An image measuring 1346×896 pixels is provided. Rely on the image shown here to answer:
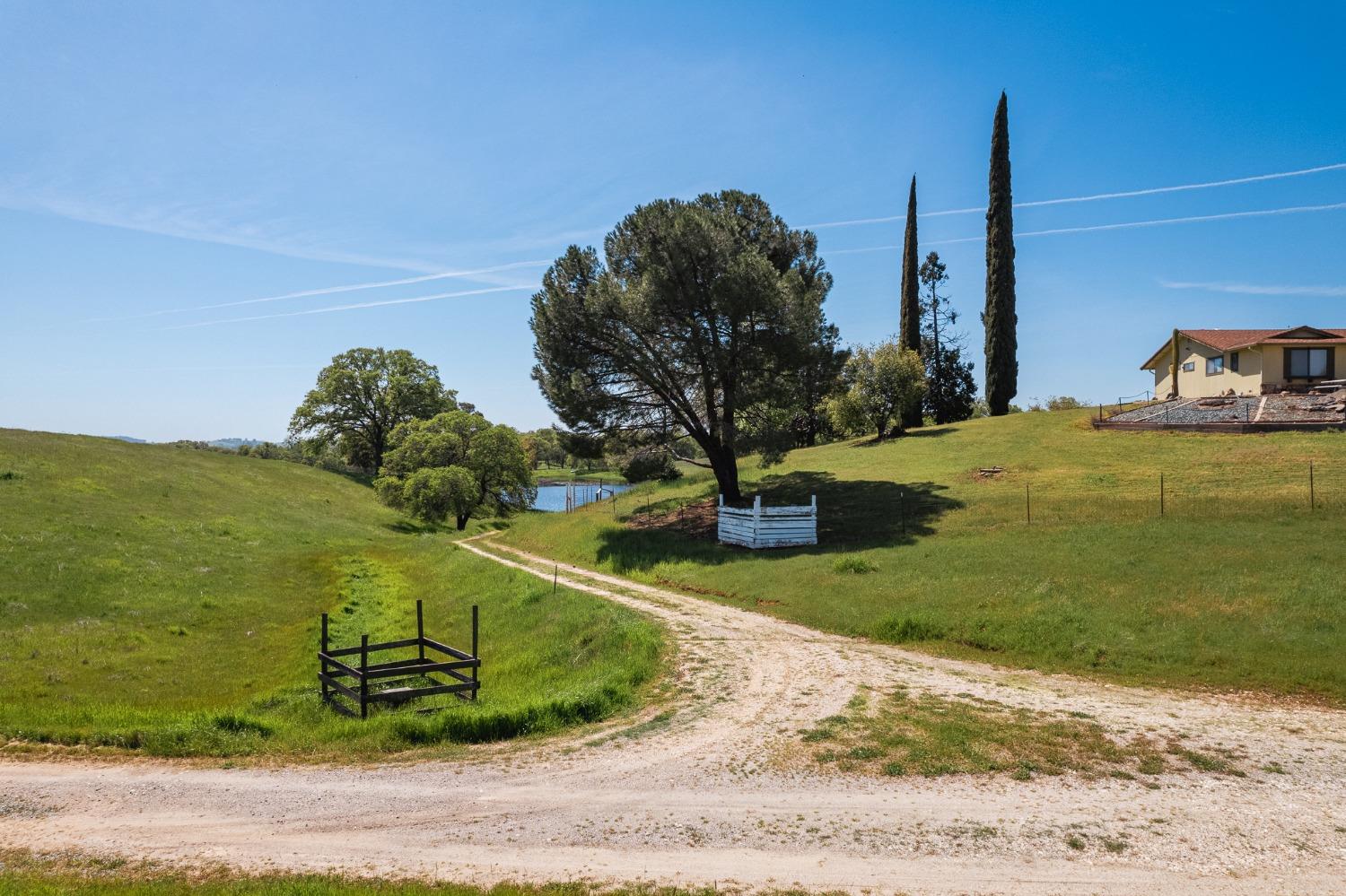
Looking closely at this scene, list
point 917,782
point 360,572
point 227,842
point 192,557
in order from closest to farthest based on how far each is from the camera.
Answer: point 227,842
point 917,782
point 192,557
point 360,572

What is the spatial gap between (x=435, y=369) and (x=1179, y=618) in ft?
239

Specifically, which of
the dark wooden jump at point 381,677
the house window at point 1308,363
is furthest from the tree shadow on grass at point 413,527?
the house window at point 1308,363

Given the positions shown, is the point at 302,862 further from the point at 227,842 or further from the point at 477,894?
the point at 477,894

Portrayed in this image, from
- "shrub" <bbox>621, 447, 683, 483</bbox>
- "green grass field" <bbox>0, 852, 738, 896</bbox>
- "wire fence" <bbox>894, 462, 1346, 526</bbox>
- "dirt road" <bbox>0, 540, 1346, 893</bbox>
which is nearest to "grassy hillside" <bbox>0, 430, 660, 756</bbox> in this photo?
"dirt road" <bbox>0, 540, 1346, 893</bbox>

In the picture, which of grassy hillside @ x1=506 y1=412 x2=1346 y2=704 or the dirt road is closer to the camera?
the dirt road

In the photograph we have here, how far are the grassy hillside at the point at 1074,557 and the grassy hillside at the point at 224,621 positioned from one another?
6456 millimetres

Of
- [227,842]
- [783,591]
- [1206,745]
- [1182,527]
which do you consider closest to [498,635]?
[783,591]

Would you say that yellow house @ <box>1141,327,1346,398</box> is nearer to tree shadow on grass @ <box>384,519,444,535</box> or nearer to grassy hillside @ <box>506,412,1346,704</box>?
grassy hillside @ <box>506,412,1346,704</box>

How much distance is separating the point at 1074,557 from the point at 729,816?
16.9m

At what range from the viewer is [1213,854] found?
7879mm

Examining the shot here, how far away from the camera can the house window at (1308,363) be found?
45500 millimetres

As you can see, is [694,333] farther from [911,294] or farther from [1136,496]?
[911,294]

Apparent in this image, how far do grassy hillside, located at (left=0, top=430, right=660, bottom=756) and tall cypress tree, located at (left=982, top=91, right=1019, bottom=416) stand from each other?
147 feet

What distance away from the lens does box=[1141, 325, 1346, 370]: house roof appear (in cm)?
4516
